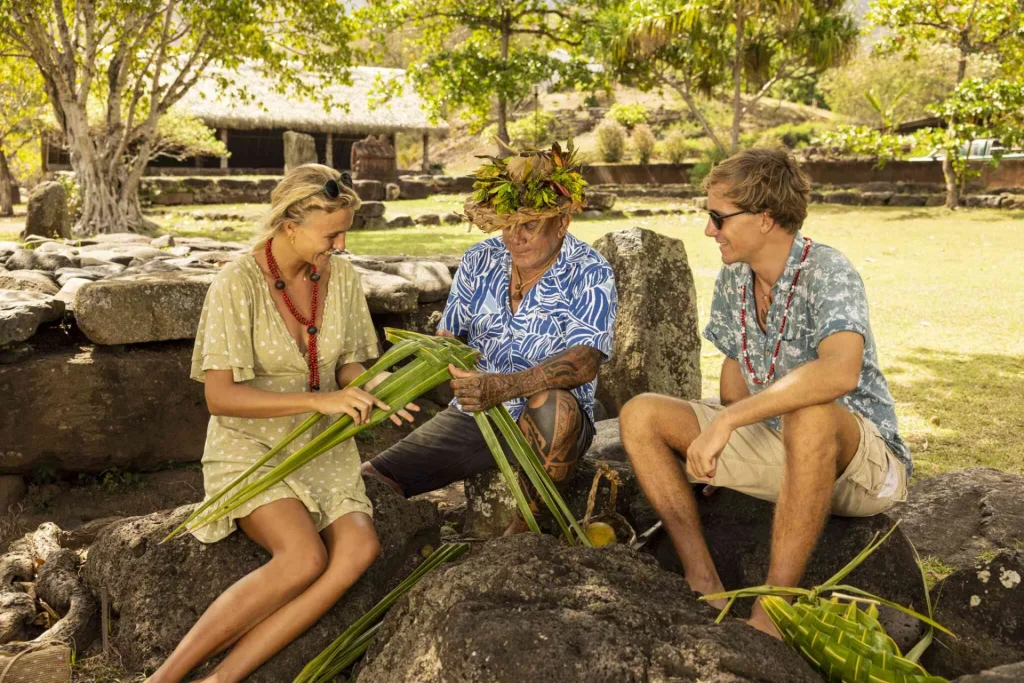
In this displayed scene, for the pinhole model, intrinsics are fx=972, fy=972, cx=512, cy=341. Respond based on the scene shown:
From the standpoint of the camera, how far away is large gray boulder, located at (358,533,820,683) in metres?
2.12

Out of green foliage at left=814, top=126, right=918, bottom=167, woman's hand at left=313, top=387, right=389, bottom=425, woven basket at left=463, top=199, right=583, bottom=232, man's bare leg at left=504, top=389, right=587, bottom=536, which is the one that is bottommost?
man's bare leg at left=504, top=389, right=587, bottom=536

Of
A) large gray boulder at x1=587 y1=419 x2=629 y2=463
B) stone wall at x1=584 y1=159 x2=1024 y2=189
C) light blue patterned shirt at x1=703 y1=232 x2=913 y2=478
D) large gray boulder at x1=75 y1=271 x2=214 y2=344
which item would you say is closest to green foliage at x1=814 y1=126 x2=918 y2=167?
stone wall at x1=584 y1=159 x2=1024 y2=189

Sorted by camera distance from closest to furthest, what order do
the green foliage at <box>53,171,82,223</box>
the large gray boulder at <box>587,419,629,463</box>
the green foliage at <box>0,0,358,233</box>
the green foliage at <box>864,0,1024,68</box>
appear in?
A: 1. the large gray boulder at <box>587,419,629,463</box>
2. the green foliage at <box>0,0,358,233</box>
3. the green foliage at <box>53,171,82,223</box>
4. the green foliage at <box>864,0,1024,68</box>

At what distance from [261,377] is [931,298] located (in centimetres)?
901

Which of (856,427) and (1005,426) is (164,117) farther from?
(856,427)

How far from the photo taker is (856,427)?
121 inches

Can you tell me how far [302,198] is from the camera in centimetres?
323

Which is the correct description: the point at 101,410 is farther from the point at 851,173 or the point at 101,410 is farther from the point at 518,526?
the point at 851,173

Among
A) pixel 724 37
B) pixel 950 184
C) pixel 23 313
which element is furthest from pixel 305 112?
pixel 23 313

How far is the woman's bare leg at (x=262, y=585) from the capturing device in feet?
9.23

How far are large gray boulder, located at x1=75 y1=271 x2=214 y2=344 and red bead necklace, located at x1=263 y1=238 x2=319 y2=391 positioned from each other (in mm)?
1843

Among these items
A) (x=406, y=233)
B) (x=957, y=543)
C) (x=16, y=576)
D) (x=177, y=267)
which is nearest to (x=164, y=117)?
(x=406, y=233)

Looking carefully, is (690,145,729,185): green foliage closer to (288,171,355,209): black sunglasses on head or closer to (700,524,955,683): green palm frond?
(288,171,355,209): black sunglasses on head

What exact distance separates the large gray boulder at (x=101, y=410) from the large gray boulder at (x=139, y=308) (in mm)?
127
